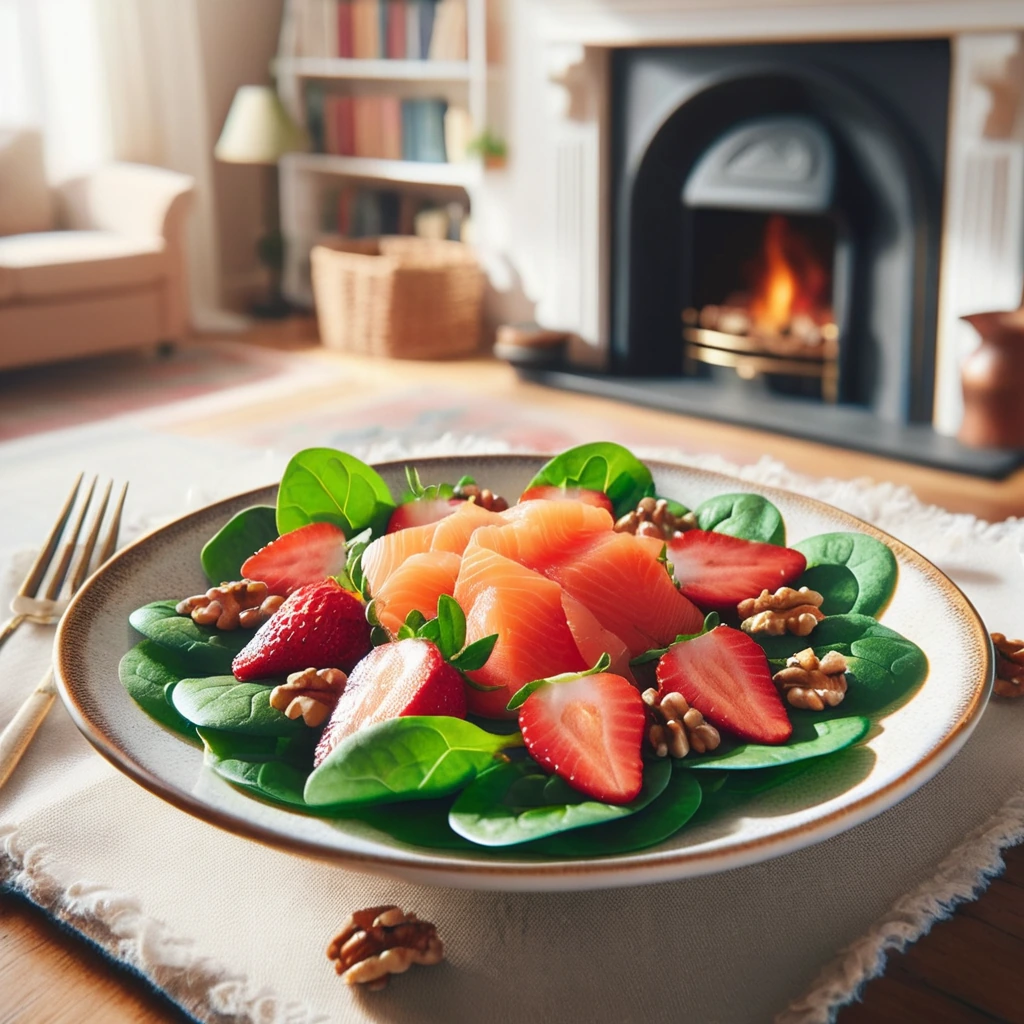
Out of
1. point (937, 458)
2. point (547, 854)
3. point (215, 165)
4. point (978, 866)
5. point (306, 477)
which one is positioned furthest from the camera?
point (215, 165)

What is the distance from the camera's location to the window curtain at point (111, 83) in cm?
433

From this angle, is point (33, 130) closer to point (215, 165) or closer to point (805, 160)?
point (215, 165)

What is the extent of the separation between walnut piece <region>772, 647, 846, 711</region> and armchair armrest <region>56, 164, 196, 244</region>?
342cm

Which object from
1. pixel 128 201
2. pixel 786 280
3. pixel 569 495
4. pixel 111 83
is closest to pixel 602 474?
pixel 569 495

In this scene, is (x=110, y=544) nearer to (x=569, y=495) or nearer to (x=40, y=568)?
(x=40, y=568)

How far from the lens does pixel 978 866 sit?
81cm

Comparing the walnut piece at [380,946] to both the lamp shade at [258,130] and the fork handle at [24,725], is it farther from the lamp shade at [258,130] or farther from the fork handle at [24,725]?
the lamp shade at [258,130]

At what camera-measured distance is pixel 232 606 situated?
95 centimetres

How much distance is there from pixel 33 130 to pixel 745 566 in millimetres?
3739

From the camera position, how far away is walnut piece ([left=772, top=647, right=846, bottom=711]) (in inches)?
32.4

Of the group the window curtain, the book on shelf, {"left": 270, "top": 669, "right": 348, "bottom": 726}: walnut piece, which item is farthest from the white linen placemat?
the window curtain

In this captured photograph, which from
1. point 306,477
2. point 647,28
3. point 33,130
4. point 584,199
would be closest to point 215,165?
point 33,130

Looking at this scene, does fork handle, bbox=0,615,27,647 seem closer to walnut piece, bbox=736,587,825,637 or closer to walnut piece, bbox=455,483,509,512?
walnut piece, bbox=455,483,509,512

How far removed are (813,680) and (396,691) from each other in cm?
30
